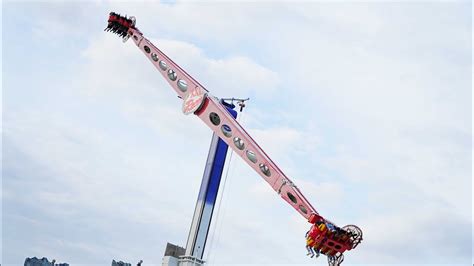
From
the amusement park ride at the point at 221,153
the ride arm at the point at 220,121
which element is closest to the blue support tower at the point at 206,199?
the amusement park ride at the point at 221,153

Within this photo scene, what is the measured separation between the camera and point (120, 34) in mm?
46031

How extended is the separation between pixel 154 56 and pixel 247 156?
1291cm

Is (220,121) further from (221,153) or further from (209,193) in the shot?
(209,193)

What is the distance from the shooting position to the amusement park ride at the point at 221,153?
3033 cm

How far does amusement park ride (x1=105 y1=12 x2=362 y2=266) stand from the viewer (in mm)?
30328

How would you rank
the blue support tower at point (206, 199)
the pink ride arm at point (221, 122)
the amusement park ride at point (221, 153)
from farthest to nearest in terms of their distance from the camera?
the blue support tower at point (206, 199) → the pink ride arm at point (221, 122) → the amusement park ride at point (221, 153)

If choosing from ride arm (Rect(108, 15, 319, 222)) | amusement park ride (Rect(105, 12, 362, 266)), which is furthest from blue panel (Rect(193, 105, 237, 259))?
ride arm (Rect(108, 15, 319, 222))

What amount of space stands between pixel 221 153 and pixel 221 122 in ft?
13.9

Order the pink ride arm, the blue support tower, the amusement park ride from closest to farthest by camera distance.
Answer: the amusement park ride
the pink ride arm
the blue support tower

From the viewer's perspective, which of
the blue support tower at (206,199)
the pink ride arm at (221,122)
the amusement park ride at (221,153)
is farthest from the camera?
the blue support tower at (206,199)

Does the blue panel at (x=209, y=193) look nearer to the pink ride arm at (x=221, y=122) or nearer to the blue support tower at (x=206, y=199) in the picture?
the blue support tower at (x=206, y=199)

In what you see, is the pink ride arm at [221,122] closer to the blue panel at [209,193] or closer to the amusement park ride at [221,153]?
the amusement park ride at [221,153]

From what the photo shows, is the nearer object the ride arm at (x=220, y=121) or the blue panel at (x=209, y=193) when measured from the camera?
the ride arm at (x=220, y=121)

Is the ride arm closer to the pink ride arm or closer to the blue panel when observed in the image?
the pink ride arm
